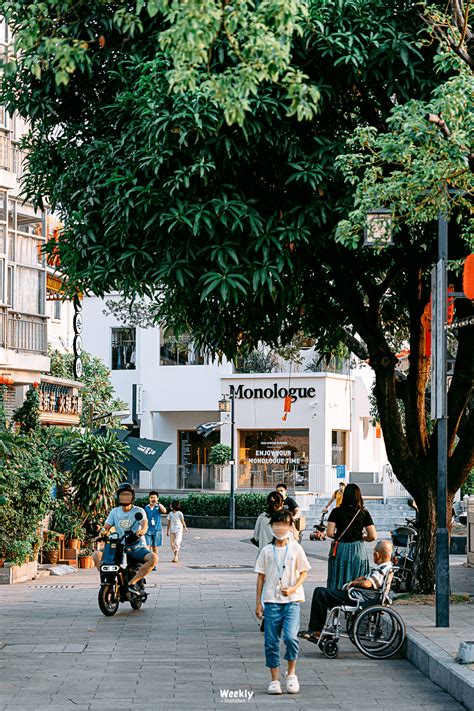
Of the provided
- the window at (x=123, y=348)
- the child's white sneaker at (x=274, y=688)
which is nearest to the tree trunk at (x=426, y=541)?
the child's white sneaker at (x=274, y=688)

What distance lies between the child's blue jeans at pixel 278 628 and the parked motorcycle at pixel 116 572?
6.08 meters

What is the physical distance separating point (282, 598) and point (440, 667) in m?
1.65

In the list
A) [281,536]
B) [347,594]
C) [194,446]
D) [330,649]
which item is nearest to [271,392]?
[194,446]

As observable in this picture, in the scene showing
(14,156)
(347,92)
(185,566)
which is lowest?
(185,566)

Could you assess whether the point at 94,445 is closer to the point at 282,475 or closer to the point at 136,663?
the point at 136,663

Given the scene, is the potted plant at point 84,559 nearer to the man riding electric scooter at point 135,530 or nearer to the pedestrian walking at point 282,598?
the man riding electric scooter at point 135,530

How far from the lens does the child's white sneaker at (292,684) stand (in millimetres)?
10602

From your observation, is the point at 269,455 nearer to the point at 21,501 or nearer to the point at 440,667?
the point at 21,501

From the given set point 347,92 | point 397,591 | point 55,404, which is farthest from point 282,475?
point 347,92

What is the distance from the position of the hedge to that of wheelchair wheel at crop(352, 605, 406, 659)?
2977cm

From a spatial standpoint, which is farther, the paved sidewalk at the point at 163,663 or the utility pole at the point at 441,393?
the utility pole at the point at 441,393

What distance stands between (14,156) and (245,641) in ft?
49.0

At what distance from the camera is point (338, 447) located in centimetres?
Answer: 5872

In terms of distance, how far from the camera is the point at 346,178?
1368cm
